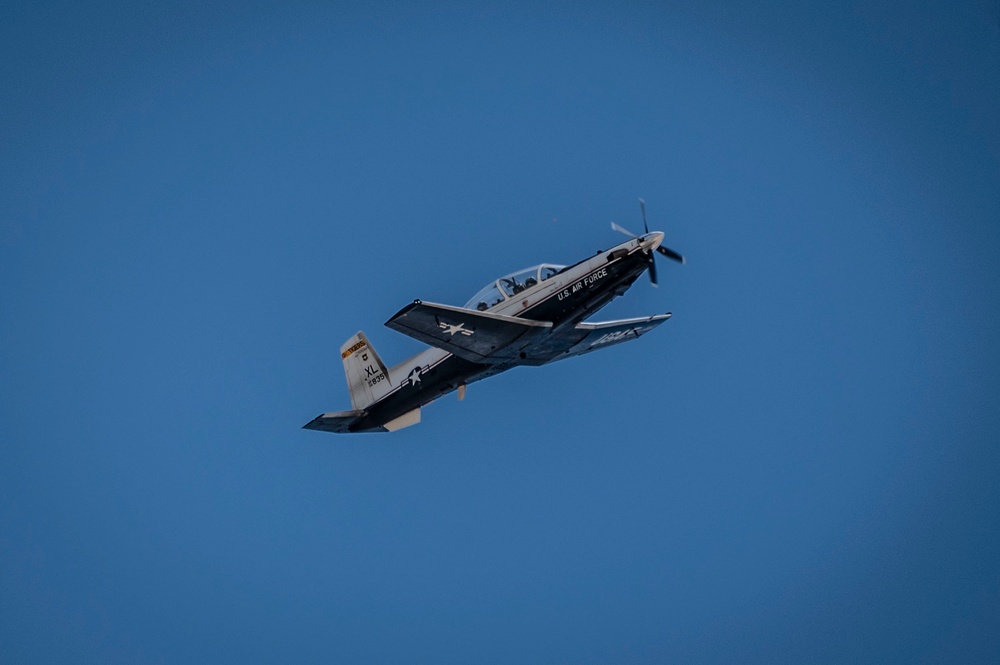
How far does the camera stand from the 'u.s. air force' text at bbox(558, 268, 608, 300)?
85.7 ft

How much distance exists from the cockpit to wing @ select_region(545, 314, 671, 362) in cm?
172

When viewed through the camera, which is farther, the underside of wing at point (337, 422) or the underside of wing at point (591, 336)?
the underside of wing at point (337, 422)

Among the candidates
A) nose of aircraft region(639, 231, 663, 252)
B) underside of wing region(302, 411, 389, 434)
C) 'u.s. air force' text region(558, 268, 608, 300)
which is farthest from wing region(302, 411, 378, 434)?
nose of aircraft region(639, 231, 663, 252)

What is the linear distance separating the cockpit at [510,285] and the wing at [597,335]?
1.72 meters

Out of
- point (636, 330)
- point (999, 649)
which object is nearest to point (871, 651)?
point (999, 649)

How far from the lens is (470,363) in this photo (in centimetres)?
2866

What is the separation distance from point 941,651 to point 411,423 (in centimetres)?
3638

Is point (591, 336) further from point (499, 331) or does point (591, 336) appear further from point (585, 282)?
point (499, 331)

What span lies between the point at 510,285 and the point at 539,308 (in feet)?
3.40

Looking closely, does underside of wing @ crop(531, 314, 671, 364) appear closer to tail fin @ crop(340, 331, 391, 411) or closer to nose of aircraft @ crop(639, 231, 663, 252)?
nose of aircraft @ crop(639, 231, 663, 252)

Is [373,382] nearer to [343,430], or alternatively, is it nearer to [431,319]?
[343,430]

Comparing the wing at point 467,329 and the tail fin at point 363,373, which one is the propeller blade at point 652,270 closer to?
the wing at point 467,329

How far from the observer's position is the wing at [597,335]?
28.6 meters

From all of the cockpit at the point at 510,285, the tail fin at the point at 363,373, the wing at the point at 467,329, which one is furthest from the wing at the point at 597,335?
the tail fin at the point at 363,373
